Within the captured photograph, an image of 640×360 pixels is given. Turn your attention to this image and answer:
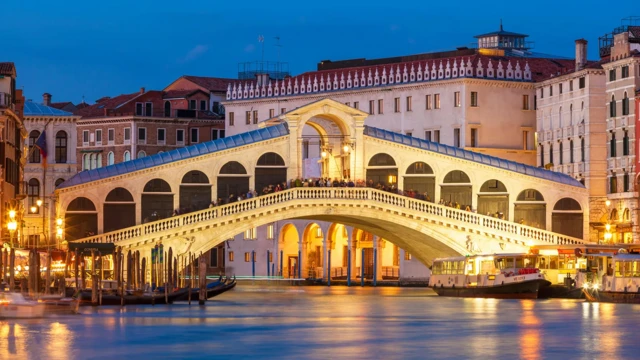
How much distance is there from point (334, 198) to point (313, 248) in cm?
3085

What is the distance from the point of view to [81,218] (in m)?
81.8

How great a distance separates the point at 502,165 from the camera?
85.1 m

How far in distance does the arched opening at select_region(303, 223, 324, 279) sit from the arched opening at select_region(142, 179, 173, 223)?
27637 millimetres

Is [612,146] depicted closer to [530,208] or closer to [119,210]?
[530,208]

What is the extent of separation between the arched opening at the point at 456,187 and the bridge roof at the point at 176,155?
7.07m

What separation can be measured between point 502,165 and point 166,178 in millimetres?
14002

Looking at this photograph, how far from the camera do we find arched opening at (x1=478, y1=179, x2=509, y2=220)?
84.9m

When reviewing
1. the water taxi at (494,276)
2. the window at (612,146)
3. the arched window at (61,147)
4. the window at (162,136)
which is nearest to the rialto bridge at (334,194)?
the window at (612,146)

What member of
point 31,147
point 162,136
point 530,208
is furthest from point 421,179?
point 162,136

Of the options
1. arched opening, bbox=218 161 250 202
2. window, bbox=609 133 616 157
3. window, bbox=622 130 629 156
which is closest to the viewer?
arched opening, bbox=218 161 250 202

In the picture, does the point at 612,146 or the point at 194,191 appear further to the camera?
the point at 612,146

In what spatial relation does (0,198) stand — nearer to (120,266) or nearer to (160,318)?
(120,266)

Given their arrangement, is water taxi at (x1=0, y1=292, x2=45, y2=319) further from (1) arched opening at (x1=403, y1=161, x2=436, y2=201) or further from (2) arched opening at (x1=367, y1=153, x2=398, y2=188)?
(1) arched opening at (x1=403, y1=161, x2=436, y2=201)

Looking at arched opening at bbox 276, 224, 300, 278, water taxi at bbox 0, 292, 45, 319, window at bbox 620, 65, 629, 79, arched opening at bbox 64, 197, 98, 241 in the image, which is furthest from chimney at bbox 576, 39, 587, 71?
water taxi at bbox 0, 292, 45, 319
